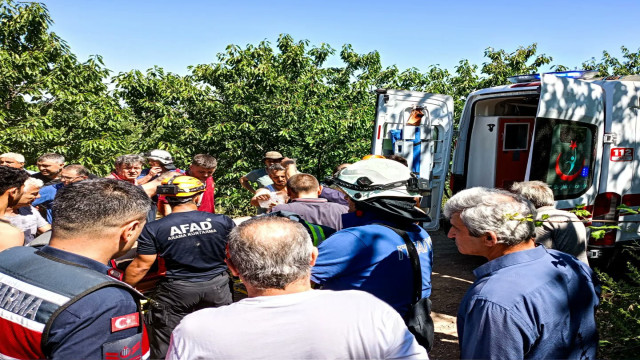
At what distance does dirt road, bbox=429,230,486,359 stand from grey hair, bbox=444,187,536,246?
2453 millimetres

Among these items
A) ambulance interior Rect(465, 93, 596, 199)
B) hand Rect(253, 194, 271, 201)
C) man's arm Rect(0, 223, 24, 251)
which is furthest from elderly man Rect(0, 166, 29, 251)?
ambulance interior Rect(465, 93, 596, 199)

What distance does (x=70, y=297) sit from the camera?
136 cm

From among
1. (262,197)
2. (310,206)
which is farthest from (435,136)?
(310,206)

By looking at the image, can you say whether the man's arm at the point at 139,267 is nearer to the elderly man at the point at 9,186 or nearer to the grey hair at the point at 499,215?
the elderly man at the point at 9,186

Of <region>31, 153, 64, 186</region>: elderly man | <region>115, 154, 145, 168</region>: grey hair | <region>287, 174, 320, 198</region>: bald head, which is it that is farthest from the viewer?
<region>31, 153, 64, 186</region>: elderly man

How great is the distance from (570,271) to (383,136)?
464cm

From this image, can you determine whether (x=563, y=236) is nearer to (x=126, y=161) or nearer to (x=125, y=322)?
(x=125, y=322)

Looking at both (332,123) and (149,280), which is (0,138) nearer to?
(332,123)

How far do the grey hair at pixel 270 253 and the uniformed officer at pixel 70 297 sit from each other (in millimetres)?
423

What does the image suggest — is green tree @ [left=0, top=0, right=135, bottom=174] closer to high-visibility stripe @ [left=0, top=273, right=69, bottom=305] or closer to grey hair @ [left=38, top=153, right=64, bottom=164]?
grey hair @ [left=38, top=153, right=64, bottom=164]

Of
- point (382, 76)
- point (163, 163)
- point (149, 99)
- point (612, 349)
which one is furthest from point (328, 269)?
point (382, 76)

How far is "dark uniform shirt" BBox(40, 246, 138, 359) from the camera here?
4.42ft

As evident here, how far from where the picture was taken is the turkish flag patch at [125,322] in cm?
142

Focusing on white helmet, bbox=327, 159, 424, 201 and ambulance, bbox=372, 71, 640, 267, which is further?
ambulance, bbox=372, 71, 640, 267
